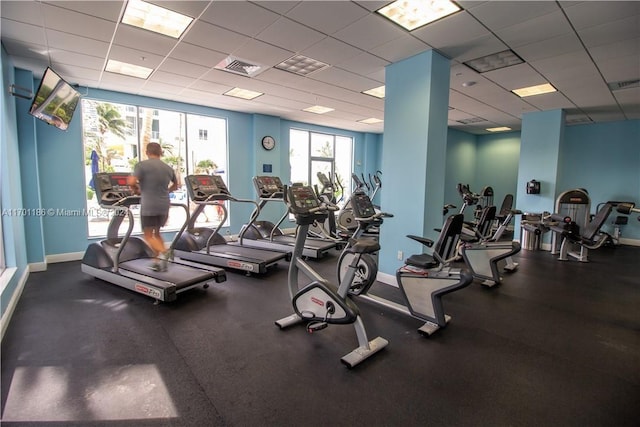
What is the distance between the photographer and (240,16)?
3035mm

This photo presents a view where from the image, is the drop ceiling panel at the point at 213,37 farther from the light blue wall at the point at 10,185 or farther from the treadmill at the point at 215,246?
the light blue wall at the point at 10,185

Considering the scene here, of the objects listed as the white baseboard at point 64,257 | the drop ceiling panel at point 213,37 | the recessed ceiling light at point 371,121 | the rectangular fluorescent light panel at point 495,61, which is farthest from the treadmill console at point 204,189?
the recessed ceiling light at point 371,121

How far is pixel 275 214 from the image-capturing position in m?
7.98

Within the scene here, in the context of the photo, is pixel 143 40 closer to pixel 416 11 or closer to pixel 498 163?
pixel 416 11

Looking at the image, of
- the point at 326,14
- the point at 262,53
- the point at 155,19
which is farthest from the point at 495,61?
the point at 155,19

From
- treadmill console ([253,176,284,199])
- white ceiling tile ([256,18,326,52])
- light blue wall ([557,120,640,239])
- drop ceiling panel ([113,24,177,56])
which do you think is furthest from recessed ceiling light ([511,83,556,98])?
drop ceiling panel ([113,24,177,56])

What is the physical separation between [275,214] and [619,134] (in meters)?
8.62

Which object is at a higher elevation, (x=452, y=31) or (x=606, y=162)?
(x=452, y=31)

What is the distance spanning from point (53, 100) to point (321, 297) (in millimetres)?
4011

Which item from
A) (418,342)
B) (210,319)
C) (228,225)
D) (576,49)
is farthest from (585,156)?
(210,319)

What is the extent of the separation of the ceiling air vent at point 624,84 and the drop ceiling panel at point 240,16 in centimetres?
536

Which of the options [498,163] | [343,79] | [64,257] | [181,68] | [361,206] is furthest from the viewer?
[498,163]

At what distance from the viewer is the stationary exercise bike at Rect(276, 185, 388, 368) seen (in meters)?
2.43

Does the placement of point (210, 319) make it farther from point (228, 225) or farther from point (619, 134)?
point (619, 134)
